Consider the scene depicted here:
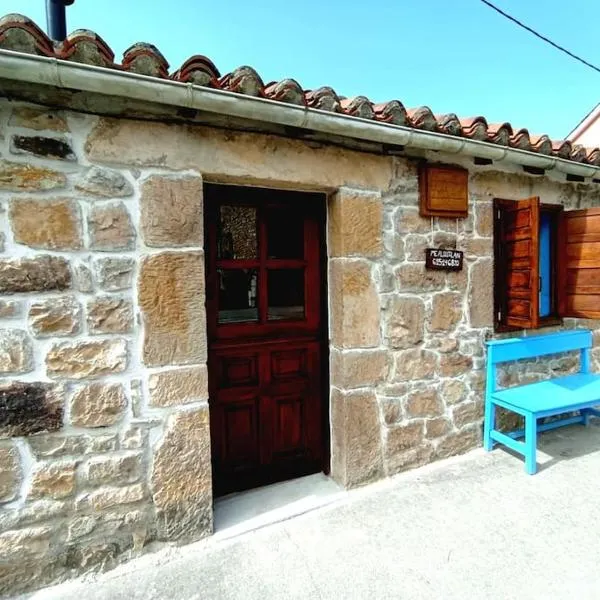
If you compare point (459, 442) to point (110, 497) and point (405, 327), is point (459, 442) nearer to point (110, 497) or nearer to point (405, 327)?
point (405, 327)

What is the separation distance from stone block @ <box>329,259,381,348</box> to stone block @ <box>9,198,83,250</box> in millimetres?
1625

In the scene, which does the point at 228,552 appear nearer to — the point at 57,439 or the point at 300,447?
the point at 300,447

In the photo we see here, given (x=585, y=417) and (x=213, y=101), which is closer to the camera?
(x=213, y=101)

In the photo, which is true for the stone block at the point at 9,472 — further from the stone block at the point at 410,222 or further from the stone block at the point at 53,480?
the stone block at the point at 410,222

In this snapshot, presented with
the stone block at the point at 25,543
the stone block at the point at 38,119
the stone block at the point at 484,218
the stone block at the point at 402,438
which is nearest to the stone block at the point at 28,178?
the stone block at the point at 38,119

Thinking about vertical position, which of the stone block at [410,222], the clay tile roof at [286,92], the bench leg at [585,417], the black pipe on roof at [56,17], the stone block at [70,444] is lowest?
the bench leg at [585,417]

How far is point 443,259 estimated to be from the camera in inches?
117

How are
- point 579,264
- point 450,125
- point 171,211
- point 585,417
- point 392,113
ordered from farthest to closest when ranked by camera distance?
point 585,417, point 579,264, point 450,125, point 392,113, point 171,211

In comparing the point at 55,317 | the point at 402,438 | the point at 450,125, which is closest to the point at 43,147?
the point at 55,317

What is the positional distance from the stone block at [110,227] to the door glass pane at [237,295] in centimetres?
69

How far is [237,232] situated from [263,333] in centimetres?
76

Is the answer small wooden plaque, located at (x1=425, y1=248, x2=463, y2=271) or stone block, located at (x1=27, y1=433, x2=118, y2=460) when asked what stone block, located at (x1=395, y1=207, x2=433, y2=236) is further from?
stone block, located at (x1=27, y1=433, x2=118, y2=460)

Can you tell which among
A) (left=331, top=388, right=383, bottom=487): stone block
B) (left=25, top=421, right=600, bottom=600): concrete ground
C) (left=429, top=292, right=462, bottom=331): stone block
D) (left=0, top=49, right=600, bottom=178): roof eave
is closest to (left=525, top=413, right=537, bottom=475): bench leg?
(left=25, top=421, right=600, bottom=600): concrete ground

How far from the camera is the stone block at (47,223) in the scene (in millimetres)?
1848
